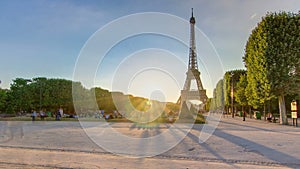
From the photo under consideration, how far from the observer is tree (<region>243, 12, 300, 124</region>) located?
26250 millimetres

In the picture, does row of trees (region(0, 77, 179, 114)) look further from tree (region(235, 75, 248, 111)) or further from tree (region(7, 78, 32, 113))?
tree (region(235, 75, 248, 111))

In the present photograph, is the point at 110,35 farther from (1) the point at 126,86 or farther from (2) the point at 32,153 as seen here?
(2) the point at 32,153

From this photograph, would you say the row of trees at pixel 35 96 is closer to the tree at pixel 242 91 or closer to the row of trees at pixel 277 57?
the tree at pixel 242 91

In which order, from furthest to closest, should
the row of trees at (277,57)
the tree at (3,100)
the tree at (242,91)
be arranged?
the tree at (3,100)
the tree at (242,91)
the row of trees at (277,57)

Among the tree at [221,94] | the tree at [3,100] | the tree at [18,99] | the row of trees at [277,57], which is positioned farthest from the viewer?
the tree at [18,99]

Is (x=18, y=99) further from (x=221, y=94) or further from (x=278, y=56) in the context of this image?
(x=278, y=56)

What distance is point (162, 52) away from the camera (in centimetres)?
1519

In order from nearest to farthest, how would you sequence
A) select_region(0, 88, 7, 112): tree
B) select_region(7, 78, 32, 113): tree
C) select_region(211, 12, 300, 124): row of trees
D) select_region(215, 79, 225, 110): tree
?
select_region(211, 12, 300, 124): row of trees → select_region(215, 79, 225, 110): tree → select_region(0, 88, 7, 112): tree → select_region(7, 78, 32, 113): tree

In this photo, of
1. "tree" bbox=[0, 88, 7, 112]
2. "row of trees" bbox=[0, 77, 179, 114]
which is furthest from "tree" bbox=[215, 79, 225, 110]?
"tree" bbox=[0, 88, 7, 112]

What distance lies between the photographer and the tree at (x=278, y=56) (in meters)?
26.2

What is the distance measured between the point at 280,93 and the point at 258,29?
269 inches

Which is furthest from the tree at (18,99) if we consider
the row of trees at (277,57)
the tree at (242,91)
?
the row of trees at (277,57)

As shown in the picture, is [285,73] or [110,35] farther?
[285,73]

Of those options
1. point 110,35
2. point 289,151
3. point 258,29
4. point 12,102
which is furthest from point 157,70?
point 12,102
